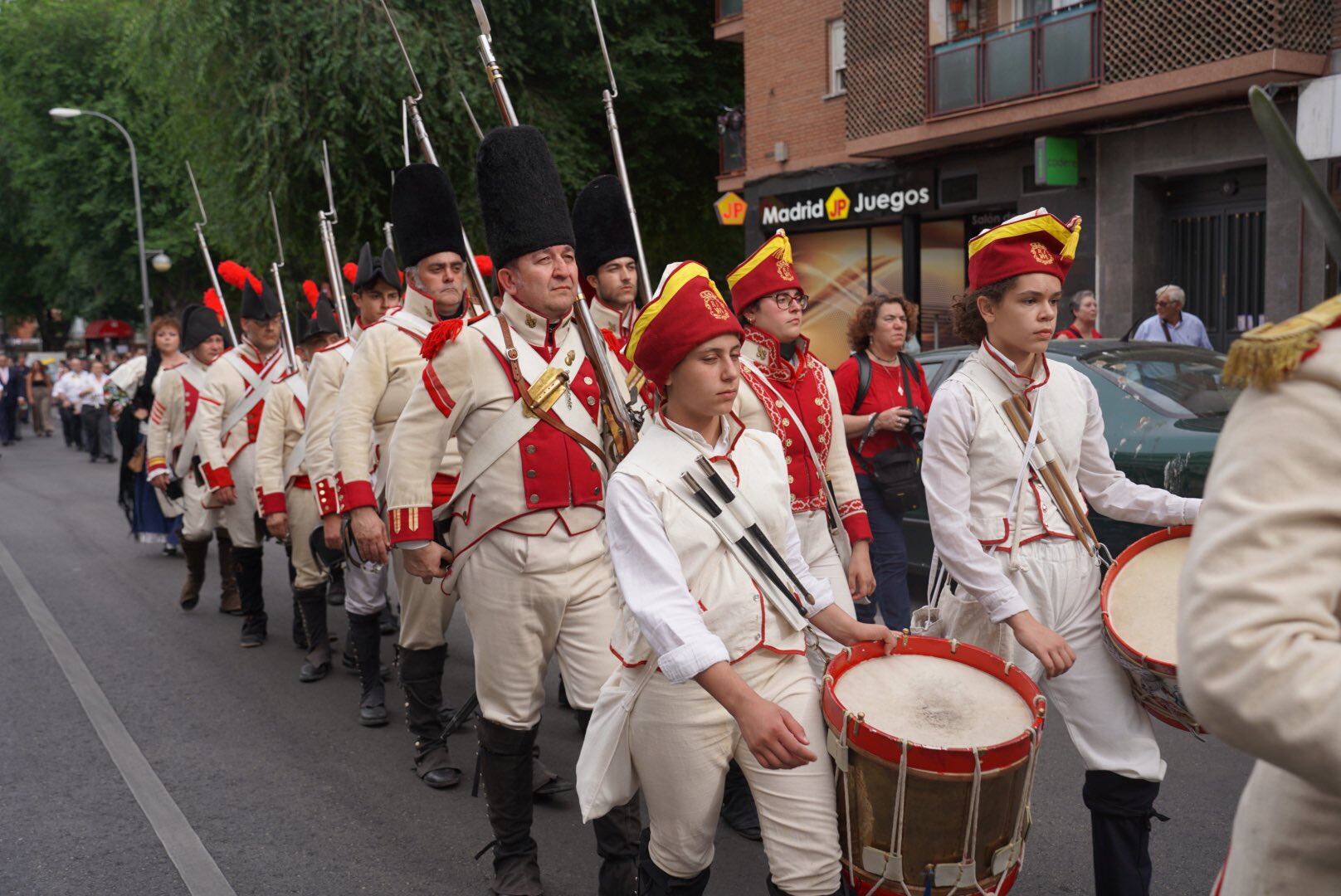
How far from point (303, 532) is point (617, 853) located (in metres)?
4.17

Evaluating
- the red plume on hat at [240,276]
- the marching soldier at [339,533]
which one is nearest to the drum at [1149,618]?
the marching soldier at [339,533]

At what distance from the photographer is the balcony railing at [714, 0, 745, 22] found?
2603 cm

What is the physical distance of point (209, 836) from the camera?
5.05m

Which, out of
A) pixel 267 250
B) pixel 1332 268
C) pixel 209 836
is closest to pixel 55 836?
pixel 209 836

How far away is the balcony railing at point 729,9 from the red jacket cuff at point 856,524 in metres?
22.6

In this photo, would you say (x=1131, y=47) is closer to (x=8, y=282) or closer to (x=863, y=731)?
(x=863, y=731)

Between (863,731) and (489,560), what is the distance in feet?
6.50

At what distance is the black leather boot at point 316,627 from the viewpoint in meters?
7.50

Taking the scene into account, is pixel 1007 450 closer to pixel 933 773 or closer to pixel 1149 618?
pixel 1149 618

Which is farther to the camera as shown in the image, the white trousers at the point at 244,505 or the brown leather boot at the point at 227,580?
the brown leather boot at the point at 227,580

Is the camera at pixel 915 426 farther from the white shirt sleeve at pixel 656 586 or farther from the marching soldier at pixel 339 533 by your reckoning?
the white shirt sleeve at pixel 656 586

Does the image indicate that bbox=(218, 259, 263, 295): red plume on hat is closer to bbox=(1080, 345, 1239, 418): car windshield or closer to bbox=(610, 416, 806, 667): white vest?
bbox=(1080, 345, 1239, 418): car windshield

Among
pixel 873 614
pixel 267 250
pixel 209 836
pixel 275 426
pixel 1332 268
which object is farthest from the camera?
pixel 267 250

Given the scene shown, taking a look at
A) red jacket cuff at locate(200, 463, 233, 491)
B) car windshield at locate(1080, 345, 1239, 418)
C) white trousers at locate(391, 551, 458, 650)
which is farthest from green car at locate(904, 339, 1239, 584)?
red jacket cuff at locate(200, 463, 233, 491)
